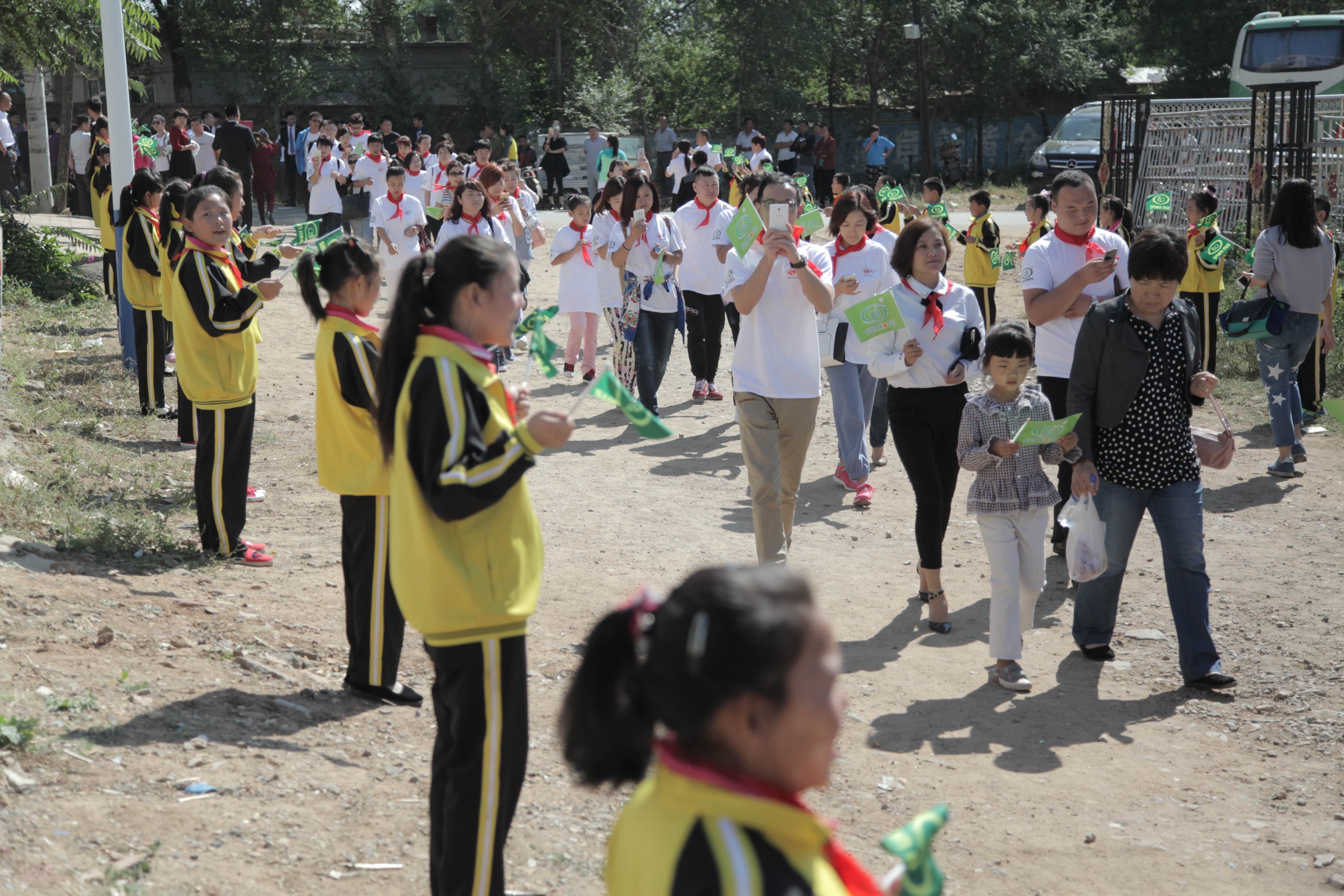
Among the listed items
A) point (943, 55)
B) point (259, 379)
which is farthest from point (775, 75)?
point (259, 379)

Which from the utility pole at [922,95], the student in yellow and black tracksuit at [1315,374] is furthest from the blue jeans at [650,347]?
the utility pole at [922,95]

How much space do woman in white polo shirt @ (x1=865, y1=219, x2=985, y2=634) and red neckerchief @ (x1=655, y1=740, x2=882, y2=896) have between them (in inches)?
169

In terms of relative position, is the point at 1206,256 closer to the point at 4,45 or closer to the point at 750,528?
the point at 750,528

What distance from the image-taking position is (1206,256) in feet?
29.2

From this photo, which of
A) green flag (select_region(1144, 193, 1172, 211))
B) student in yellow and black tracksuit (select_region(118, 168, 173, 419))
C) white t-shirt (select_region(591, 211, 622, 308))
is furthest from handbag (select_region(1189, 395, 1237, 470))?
student in yellow and black tracksuit (select_region(118, 168, 173, 419))

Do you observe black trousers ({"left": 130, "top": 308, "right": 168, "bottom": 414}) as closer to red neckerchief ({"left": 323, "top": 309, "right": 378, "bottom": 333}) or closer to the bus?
red neckerchief ({"left": 323, "top": 309, "right": 378, "bottom": 333})

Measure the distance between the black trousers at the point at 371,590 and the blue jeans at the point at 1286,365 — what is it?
670 centimetres

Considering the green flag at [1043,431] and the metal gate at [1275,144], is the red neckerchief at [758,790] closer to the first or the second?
the green flag at [1043,431]

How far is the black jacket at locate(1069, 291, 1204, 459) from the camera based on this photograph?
5.37 meters

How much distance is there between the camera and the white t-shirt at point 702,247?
10523 millimetres

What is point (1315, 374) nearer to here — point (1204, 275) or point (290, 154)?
point (1204, 275)

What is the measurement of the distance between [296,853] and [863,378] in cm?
584

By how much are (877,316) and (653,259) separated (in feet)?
15.4

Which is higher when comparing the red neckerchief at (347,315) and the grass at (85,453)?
the red neckerchief at (347,315)
